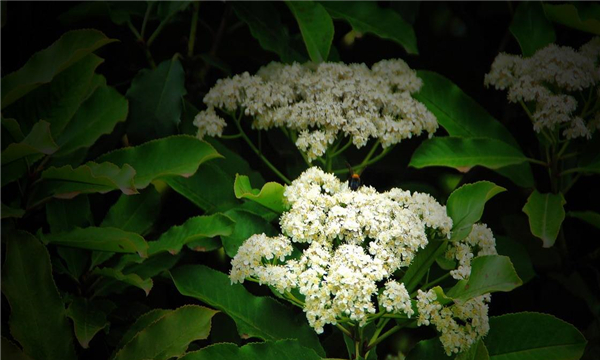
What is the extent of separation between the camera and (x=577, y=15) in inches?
56.1

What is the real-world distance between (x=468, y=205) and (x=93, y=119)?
2.60ft

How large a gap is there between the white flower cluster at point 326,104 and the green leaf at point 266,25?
0.12 metres

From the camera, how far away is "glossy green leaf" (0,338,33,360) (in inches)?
41.4

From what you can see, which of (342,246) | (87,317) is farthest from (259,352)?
(87,317)

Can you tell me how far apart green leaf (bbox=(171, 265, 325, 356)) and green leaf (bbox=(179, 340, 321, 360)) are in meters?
0.08

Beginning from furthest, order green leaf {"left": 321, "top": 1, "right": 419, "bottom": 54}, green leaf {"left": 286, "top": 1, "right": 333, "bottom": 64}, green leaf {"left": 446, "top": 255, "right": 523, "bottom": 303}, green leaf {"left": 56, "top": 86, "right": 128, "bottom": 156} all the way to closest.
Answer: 1. green leaf {"left": 321, "top": 1, "right": 419, "bottom": 54}
2. green leaf {"left": 286, "top": 1, "right": 333, "bottom": 64}
3. green leaf {"left": 56, "top": 86, "right": 128, "bottom": 156}
4. green leaf {"left": 446, "top": 255, "right": 523, "bottom": 303}

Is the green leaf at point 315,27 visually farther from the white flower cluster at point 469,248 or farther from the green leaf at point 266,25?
the white flower cluster at point 469,248

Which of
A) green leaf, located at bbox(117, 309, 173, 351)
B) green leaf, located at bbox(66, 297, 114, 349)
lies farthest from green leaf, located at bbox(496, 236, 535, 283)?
green leaf, located at bbox(66, 297, 114, 349)

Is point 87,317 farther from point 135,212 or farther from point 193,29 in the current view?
point 193,29

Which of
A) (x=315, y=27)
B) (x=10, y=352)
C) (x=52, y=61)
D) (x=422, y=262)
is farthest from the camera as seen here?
(x=315, y=27)

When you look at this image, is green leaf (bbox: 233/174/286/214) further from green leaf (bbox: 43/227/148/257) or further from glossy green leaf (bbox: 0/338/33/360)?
glossy green leaf (bbox: 0/338/33/360)

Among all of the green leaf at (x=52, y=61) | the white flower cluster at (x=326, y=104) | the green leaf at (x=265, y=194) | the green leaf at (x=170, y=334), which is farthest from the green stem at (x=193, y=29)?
the green leaf at (x=170, y=334)

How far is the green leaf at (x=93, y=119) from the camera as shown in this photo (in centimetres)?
136

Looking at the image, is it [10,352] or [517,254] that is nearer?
[10,352]
